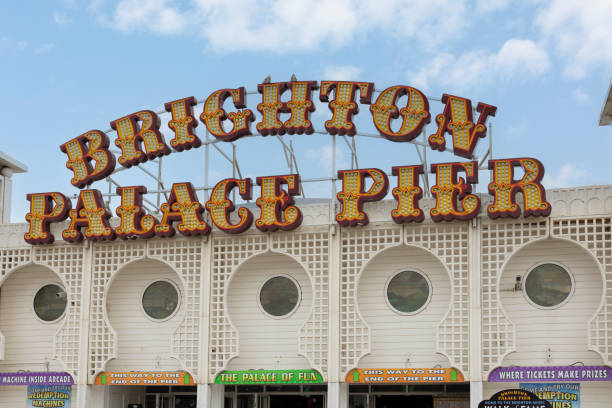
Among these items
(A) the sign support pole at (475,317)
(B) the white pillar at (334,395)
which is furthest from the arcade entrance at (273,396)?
(A) the sign support pole at (475,317)

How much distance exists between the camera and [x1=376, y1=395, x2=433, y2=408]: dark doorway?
30.4 metres

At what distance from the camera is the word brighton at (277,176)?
27.1 metres

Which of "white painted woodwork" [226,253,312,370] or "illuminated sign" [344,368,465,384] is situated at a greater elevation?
"white painted woodwork" [226,253,312,370]

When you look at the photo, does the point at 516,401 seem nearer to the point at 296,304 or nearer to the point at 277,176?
the point at 296,304

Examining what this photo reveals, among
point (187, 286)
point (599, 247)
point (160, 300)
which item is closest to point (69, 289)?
point (160, 300)

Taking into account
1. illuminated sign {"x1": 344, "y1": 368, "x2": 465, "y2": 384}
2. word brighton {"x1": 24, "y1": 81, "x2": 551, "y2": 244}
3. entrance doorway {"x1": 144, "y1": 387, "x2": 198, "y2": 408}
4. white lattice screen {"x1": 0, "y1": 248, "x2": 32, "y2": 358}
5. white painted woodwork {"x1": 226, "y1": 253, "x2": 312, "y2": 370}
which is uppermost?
word brighton {"x1": 24, "y1": 81, "x2": 551, "y2": 244}

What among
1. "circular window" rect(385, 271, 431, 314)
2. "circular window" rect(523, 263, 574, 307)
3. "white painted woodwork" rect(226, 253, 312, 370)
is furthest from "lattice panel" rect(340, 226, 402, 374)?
"circular window" rect(523, 263, 574, 307)

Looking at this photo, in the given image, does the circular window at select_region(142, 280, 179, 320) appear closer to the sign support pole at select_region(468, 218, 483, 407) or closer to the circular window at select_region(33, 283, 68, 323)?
the circular window at select_region(33, 283, 68, 323)

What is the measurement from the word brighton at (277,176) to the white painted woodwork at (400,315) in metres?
1.76

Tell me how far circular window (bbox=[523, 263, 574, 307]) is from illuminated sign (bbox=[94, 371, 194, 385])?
11364mm

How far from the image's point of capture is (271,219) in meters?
28.7

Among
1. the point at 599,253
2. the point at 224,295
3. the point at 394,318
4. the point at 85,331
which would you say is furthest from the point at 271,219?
the point at 599,253

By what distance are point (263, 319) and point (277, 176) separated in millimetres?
4831

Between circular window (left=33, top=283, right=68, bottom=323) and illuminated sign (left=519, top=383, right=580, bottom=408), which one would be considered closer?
illuminated sign (left=519, top=383, right=580, bottom=408)
